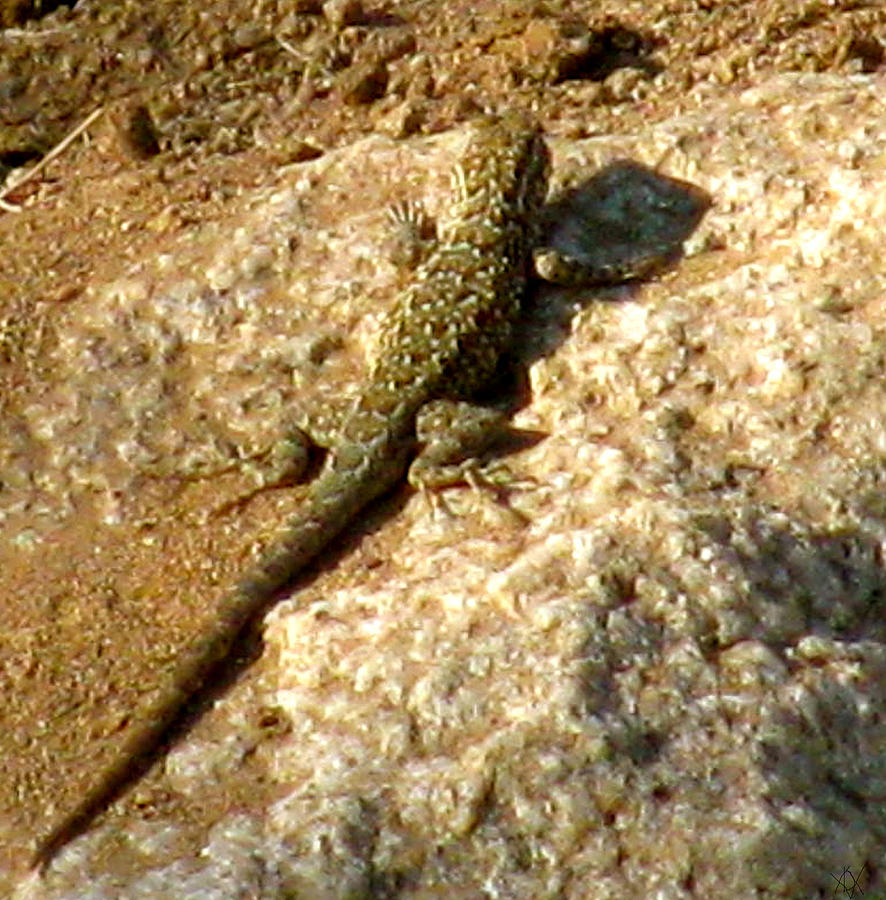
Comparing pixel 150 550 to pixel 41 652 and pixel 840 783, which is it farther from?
pixel 840 783

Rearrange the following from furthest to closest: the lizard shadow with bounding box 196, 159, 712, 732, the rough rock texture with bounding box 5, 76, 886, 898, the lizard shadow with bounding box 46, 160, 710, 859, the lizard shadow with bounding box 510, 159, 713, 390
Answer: the lizard shadow with bounding box 510, 159, 713, 390 < the lizard shadow with bounding box 196, 159, 712, 732 < the lizard shadow with bounding box 46, 160, 710, 859 < the rough rock texture with bounding box 5, 76, 886, 898

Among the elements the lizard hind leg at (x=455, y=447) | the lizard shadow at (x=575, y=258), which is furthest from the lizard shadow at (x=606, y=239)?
the lizard hind leg at (x=455, y=447)

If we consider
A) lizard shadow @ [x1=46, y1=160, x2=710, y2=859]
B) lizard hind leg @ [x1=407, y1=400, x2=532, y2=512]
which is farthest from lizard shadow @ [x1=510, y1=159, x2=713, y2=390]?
lizard hind leg @ [x1=407, y1=400, x2=532, y2=512]

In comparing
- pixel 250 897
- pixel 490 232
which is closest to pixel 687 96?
pixel 490 232

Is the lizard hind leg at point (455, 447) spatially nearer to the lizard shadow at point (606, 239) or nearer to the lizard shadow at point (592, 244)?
the lizard shadow at point (592, 244)

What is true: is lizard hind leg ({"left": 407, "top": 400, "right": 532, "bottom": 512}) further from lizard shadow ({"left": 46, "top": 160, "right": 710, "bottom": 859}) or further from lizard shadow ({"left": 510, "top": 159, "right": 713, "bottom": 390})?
lizard shadow ({"left": 510, "top": 159, "right": 713, "bottom": 390})
